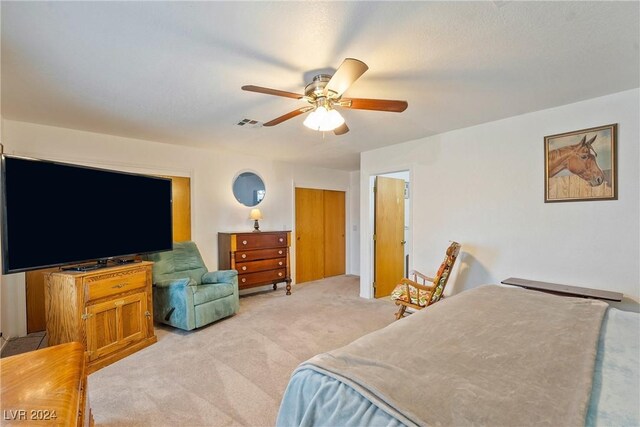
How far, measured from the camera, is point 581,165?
105 inches

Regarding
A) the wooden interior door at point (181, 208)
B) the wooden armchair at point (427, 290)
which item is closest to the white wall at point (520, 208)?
the wooden armchair at point (427, 290)

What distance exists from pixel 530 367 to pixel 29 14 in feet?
9.19

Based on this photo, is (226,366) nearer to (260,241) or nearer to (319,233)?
(260,241)

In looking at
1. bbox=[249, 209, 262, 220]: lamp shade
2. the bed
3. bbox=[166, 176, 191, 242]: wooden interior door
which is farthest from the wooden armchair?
bbox=[166, 176, 191, 242]: wooden interior door

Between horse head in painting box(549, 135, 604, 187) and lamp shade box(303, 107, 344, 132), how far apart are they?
7.35 ft

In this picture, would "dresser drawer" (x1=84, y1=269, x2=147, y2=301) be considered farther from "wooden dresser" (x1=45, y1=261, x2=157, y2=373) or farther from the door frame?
the door frame

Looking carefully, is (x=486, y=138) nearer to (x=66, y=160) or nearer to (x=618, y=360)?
(x=618, y=360)

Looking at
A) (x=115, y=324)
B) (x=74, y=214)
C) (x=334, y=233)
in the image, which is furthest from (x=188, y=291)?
(x=334, y=233)

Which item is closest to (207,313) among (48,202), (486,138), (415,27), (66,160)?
(48,202)

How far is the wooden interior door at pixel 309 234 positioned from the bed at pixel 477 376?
14.1ft

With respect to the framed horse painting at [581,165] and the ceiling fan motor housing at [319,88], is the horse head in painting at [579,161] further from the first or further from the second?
the ceiling fan motor housing at [319,88]

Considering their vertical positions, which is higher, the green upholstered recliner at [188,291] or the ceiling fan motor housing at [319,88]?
the ceiling fan motor housing at [319,88]

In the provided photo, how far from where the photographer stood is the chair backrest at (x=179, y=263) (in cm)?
353

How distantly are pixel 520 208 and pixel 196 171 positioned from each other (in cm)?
425
